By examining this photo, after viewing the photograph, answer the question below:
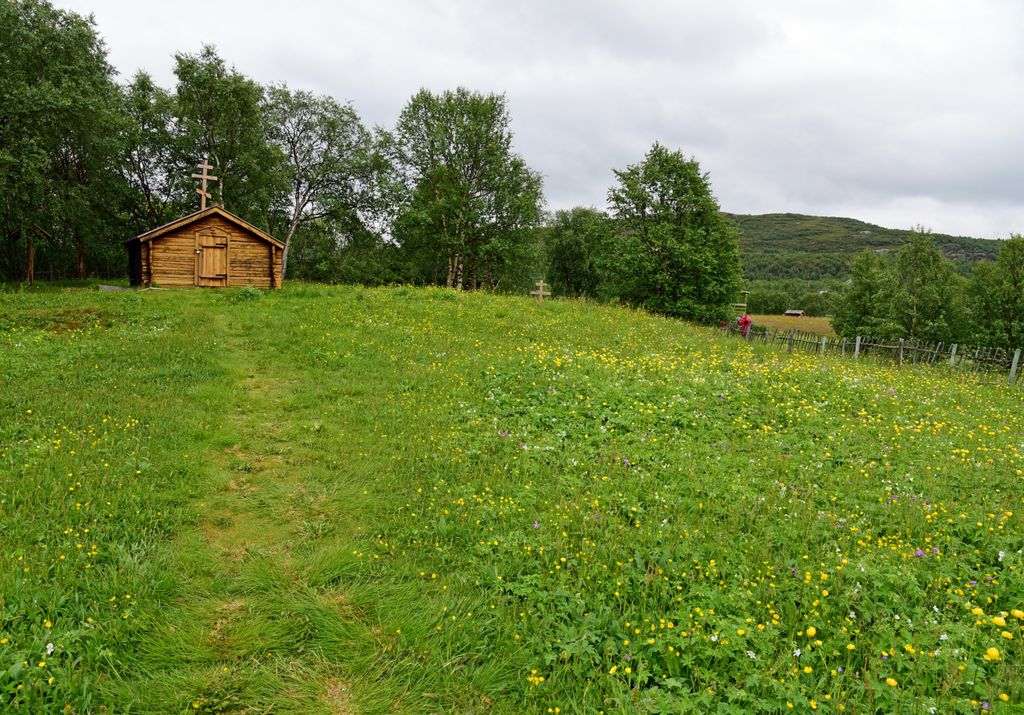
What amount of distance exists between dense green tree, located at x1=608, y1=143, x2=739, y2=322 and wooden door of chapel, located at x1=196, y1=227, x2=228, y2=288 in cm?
2669

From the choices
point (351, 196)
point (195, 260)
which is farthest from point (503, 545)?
point (351, 196)

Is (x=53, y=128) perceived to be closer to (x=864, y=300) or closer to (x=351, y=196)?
(x=351, y=196)

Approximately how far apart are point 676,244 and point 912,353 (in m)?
17.9

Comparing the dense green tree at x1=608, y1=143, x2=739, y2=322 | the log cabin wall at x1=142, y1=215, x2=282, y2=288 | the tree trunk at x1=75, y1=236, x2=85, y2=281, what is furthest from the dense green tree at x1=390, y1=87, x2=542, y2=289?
the tree trunk at x1=75, y1=236, x2=85, y2=281

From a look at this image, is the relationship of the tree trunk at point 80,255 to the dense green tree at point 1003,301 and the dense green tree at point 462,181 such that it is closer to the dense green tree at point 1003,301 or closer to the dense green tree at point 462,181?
the dense green tree at point 462,181

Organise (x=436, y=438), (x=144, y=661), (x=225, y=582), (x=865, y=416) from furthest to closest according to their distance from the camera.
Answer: (x=865, y=416) → (x=436, y=438) → (x=225, y=582) → (x=144, y=661)

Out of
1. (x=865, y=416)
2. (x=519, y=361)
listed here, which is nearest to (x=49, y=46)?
(x=519, y=361)

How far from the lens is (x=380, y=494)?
6.78 m

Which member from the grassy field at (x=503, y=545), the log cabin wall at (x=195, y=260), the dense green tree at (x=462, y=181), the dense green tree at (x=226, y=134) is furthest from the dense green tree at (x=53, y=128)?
the grassy field at (x=503, y=545)

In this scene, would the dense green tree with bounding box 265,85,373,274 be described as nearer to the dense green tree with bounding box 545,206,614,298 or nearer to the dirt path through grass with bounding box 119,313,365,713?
the dense green tree with bounding box 545,206,614,298

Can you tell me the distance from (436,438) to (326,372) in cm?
517

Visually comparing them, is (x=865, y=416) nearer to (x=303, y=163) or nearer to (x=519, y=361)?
(x=519, y=361)

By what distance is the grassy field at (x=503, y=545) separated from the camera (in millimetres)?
3818

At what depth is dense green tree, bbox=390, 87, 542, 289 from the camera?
39.6 meters
